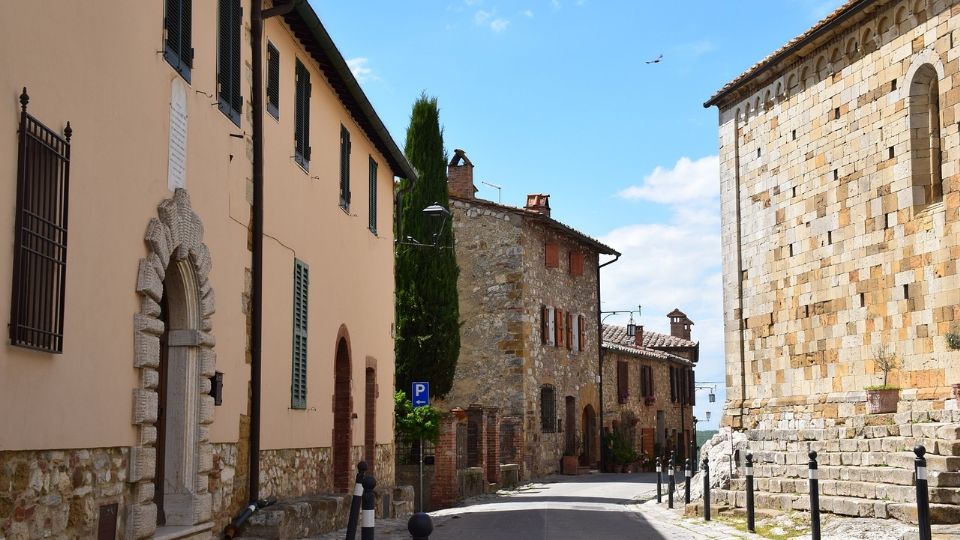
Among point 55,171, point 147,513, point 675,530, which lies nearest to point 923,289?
point 675,530

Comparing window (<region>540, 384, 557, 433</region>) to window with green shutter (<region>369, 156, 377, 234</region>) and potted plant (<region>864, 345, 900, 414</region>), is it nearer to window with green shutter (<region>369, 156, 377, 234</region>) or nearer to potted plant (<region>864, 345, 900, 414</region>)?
window with green shutter (<region>369, 156, 377, 234</region>)

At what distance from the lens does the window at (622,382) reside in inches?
1650

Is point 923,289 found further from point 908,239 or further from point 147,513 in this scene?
point 147,513

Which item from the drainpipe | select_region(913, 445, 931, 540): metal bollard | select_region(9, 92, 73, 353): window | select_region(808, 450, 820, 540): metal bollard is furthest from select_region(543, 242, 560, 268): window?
select_region(9, 92, 73, 353): window

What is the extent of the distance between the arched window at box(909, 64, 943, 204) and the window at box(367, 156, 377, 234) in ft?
28.8

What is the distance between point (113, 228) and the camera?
27.0ft

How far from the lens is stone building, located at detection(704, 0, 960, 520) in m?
16.5

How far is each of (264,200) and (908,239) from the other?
10.3 m

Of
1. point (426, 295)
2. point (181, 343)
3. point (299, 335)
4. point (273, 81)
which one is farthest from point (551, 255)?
point (181, 343)

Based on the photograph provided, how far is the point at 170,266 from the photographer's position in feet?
32.4

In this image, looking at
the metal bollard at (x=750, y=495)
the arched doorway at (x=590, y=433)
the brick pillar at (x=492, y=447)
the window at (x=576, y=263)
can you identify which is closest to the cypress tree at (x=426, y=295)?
the brick pillar at (x=492, y=447)

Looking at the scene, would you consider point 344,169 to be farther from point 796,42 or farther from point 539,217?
point 539,217

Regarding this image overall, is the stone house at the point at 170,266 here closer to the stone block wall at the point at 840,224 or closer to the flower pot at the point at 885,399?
the flower pot at the point at 885,399

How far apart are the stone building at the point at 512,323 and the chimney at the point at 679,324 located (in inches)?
1014
